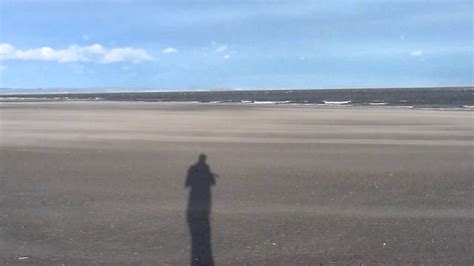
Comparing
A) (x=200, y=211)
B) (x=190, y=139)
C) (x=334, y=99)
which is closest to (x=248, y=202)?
(x=200, y=211)

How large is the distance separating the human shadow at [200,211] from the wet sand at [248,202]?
0.10 meters

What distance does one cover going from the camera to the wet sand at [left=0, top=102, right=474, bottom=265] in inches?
230

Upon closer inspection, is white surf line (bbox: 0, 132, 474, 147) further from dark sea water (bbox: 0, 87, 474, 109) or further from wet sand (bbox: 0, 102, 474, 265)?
dark sea water (bbox: 0, 87, 474, 109)

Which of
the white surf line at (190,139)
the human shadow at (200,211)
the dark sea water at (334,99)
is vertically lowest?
the human shadow at (200,211)

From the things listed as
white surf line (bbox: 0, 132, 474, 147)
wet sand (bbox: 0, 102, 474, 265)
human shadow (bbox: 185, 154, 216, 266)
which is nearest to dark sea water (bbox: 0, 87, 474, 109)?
white surf line (bbox: 0, 132, 474, 147)

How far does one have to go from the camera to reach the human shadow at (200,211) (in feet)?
18.8

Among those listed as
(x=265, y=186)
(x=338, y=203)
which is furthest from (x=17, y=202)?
(x=338, y=203)

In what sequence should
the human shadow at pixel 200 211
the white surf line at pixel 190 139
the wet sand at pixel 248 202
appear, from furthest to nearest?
the white surf line at pixel 190 139, the wet sand at pixel 248 202, the human shadow at pixel 200 211

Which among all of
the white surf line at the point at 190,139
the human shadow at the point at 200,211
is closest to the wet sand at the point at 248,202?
the human shadow at the point at 200,211

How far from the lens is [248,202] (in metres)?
7.97

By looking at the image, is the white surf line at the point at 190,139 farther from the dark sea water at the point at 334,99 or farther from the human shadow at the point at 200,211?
the dark sea water at the point at 334,99

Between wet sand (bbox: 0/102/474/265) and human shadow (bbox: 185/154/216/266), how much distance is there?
103 mm

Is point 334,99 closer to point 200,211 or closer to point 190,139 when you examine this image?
point 190,139

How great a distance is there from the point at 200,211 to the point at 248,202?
0.93 metres
